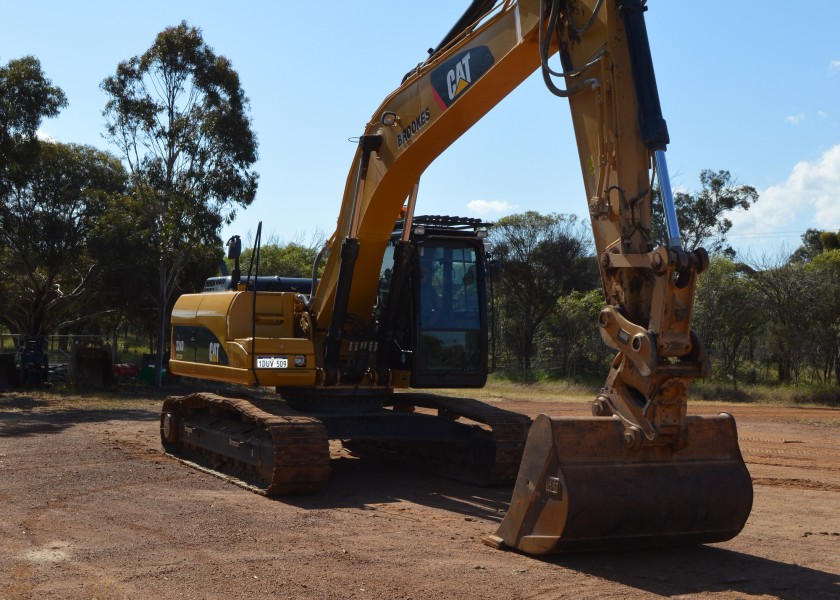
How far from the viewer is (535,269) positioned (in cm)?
4275

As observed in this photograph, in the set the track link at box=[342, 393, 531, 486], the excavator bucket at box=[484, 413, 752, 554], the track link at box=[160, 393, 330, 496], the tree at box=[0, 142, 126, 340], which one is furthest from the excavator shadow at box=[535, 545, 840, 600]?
the tree at box=[0, 142, 126, 340]

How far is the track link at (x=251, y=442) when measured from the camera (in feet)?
32.7

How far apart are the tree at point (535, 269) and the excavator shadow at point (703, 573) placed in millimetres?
34686

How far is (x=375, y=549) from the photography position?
25.2 feet

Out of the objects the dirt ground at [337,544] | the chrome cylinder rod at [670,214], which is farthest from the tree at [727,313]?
the chrome cylinder rod at [670,214]

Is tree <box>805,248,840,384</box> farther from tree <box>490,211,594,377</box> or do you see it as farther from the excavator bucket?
the excavator bucket

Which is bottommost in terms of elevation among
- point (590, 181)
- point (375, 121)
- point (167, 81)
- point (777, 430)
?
point (777, 430)

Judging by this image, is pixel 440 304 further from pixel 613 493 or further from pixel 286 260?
pixel 286 260

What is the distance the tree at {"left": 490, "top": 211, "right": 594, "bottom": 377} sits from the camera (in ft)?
139

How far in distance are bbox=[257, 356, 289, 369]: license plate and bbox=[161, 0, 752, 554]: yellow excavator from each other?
2cm

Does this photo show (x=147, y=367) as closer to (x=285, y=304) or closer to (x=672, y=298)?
(x=285, y=304)

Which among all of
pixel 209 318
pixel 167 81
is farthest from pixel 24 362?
pixel 209 318

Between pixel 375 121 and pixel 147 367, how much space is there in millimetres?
22039

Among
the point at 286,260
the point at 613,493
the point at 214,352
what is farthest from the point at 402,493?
the point at 286,260
